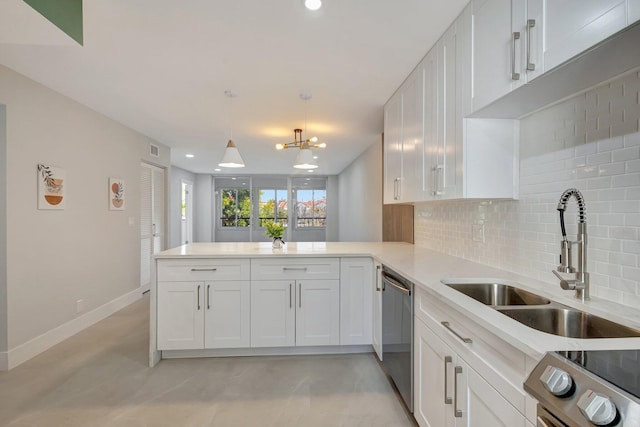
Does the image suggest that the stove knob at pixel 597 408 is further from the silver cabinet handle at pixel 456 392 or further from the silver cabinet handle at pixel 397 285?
the silver cabinet handle at pixel 397 285

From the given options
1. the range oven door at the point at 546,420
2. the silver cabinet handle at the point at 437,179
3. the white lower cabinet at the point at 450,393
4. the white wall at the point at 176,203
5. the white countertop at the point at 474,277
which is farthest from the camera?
the white wall at the point at 176,203

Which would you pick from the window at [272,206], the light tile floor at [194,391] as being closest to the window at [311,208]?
the window at [272,206]

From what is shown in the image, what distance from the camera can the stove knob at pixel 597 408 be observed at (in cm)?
62

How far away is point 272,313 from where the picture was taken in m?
2.73

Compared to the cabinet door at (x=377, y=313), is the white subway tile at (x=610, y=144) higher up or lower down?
higher up

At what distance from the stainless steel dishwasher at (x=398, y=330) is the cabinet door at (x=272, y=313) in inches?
31.5

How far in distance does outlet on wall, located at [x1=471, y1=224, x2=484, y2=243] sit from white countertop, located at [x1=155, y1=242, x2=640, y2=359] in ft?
0.56

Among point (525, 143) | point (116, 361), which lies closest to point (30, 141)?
point (116, 361)

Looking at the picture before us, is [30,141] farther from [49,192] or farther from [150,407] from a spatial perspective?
[150,407]

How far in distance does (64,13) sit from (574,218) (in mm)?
2767

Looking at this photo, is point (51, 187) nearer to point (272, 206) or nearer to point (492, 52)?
point (492, 52)

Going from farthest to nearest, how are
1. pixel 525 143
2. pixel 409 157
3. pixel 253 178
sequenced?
pixel 253 178
pixel 409 157
pixel 525 143

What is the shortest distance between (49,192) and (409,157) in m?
3.34

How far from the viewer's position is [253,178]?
34.2 ft
